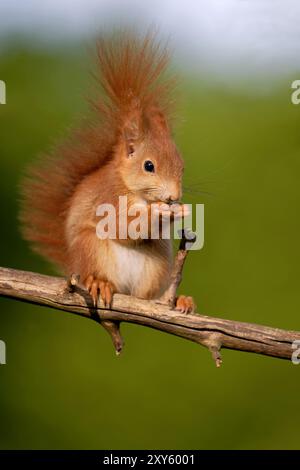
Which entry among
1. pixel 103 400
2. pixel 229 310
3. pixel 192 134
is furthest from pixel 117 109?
pixel 103 400

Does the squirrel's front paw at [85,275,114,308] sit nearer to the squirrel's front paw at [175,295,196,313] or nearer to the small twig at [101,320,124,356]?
the small twig at [101,320,124,356]

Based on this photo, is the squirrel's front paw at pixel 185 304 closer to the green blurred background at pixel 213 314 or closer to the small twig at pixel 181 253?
the small twig at pixel 181 253

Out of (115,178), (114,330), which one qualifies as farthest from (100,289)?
(115,178)

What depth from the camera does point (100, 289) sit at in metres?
2.51

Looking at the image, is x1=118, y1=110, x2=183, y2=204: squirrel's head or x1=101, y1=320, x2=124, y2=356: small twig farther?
x1=118, y1=110, x2=183, y2=204: squirrel's head

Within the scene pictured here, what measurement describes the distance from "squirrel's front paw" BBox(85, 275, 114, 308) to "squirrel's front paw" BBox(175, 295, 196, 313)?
8.3 inches

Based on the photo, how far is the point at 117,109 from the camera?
2.65m

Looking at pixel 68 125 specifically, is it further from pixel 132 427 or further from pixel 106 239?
pixel 132 427

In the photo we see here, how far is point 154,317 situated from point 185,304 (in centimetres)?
17

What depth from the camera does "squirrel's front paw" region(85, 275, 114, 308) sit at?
2453 millimetres

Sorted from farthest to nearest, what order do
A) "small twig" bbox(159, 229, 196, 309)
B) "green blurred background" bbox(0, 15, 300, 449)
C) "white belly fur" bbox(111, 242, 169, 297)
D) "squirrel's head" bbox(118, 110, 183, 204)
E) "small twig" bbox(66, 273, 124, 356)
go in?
"green blurred background" bbox(0, 15, 300, 449), "white belly fur" bbox(111, 242, 169, 297), "squirrel's head" bbox(118, 110, 183, 204), "small twig" bbox(66, 273, 124, 356), "small twig" bbox(159, 229, 196, 309)

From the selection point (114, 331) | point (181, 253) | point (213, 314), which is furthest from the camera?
point (213, 314)

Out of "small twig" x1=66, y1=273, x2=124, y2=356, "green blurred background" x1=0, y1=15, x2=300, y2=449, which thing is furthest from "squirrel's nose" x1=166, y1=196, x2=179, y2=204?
"green blurred background" x1=0, y1=15, x2=300, y2=449

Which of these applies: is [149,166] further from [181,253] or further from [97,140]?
[181,253]
